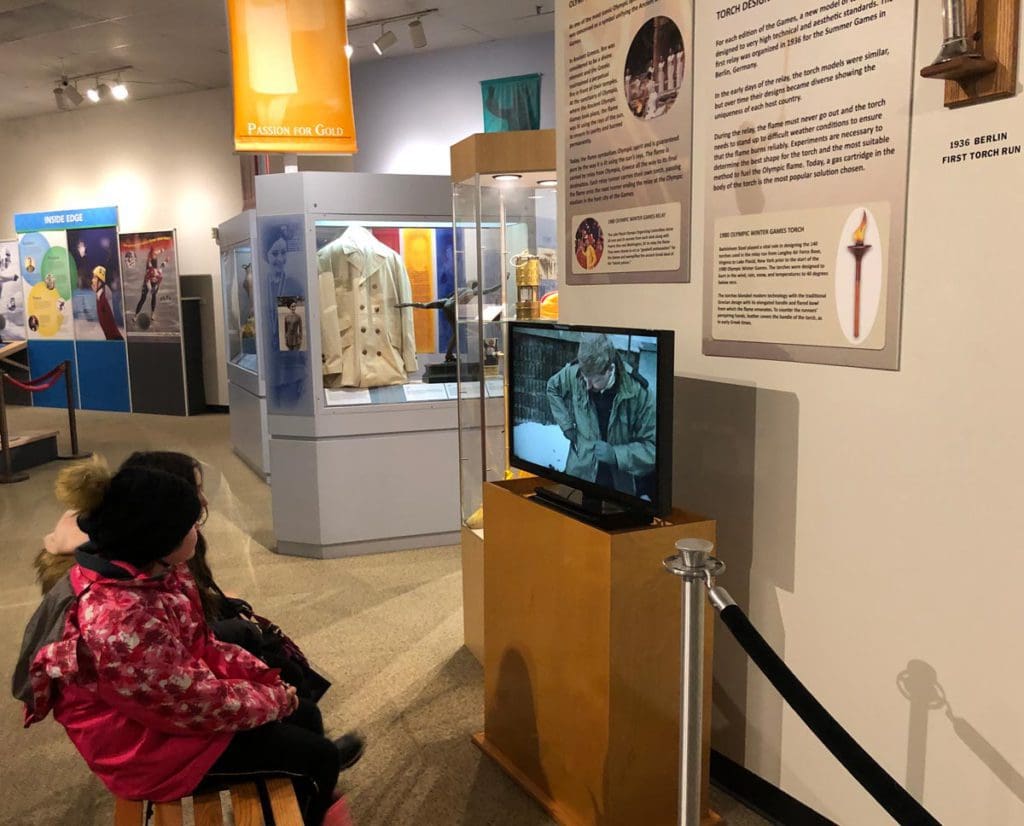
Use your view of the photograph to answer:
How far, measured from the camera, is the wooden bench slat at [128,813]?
1.91 meters

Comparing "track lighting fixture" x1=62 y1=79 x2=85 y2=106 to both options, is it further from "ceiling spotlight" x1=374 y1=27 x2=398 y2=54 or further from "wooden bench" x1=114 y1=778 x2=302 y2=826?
"wooden bench" x1=114 y1=778 x2=302 y2=826

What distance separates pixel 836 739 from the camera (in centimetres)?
145

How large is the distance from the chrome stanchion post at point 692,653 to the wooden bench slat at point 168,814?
1060mm

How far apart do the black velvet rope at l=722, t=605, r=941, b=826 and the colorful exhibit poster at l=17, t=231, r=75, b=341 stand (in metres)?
11.7

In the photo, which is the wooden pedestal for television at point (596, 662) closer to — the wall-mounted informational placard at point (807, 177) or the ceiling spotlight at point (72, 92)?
the wall-mounted informational placard at point (807, 177)

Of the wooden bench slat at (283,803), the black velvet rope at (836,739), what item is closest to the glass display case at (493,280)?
the wooden bench slat at (283,803)

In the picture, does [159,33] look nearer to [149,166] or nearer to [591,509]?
[149,166]

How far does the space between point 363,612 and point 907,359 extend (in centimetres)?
294

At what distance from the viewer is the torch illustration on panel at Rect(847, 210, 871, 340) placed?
2.10 metres

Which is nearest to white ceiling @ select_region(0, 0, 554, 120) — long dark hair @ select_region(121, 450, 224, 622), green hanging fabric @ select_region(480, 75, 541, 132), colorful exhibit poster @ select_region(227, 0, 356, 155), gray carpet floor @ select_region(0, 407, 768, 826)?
green hanging fabric @ select_region(480, 75, 541, 132)

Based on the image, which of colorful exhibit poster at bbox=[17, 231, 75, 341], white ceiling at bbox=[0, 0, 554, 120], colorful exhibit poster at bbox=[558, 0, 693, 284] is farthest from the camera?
colorful exhibit poster at bbox=[17, 231, 75, 341]

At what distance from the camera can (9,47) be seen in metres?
8.52

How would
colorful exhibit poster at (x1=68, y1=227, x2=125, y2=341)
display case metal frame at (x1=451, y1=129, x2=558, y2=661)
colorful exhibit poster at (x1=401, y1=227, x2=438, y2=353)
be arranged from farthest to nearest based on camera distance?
colorful exhibit poster at (x1=68, y1=227, x2=125, y2=341) < colorful exhibit poster at (x1=401, y1=227, x2=438, y2=353) < display case metal frame at (x1=451, y1=129, x2=558, y2=661)

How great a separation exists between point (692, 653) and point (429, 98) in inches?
315
